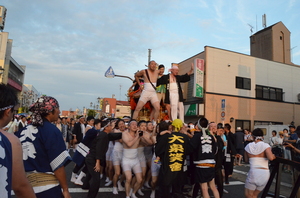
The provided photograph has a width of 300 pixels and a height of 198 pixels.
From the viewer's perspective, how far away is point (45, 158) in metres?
2.42

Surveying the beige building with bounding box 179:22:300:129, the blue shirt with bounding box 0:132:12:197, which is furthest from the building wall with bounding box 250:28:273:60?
the blue shirt with bounding box 0:132:12:197

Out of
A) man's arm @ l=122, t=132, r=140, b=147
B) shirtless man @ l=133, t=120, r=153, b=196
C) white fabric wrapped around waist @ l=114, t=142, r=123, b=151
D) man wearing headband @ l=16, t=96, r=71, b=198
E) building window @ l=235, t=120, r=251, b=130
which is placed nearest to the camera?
man wearing headband @ l=16, t=96, r=71, b=198

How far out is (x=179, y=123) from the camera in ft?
15.8

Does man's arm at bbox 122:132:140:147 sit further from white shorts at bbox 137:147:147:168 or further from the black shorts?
the black shorts

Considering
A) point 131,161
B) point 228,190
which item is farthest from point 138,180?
point 228,190

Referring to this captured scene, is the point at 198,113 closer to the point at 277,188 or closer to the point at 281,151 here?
the point at 281,151

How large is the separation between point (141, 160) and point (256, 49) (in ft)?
85.5

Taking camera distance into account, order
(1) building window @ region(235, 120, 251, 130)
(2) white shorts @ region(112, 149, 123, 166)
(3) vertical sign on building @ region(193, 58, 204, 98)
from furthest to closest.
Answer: (1) building window @ region(235, 120, 251, 130) < (3) vertical sign on building @ region(193, 58, 204, 98) < (2) white shorts @ region(112, 149, 123, 166)

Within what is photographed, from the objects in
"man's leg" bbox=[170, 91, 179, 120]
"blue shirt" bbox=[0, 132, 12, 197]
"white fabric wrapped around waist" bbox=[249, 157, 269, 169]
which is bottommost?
"white fabric wrapped around waist" bbox=[249, 157, 269, 169]

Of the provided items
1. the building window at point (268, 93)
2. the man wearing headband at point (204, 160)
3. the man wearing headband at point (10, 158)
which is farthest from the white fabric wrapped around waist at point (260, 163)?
the building window at point (268, 93)

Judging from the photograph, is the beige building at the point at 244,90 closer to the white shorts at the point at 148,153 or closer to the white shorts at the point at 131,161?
the white shorts at the point at 148,153

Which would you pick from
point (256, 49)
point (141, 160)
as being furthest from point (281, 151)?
point (256, 49)

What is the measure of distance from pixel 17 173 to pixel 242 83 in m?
22.2

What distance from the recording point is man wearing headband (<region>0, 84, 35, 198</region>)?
1.29 meters
